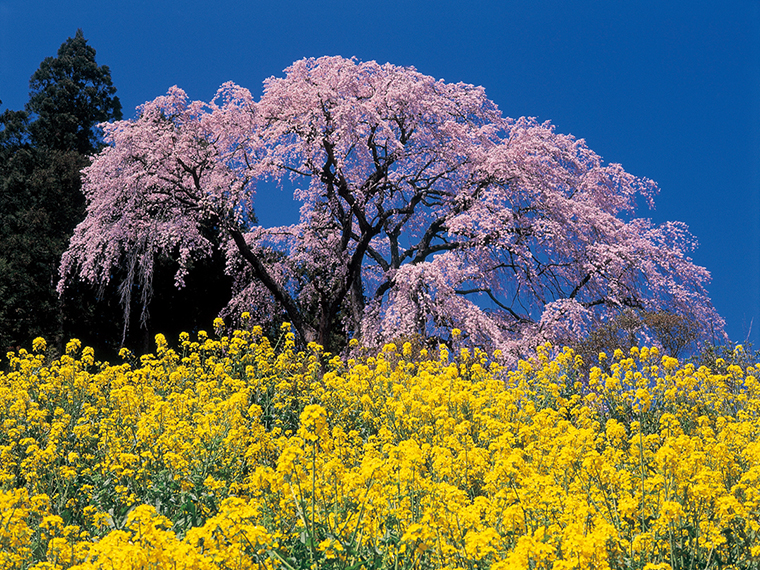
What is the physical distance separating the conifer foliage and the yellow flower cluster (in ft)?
23.7

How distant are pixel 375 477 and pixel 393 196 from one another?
51.7ft

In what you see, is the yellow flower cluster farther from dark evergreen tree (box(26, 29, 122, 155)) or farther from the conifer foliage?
dark evergreen tree (box(26, 29, 122, 155))

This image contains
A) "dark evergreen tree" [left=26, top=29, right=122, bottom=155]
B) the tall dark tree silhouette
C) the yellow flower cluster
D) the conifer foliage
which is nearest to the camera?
the yellow flower cluster

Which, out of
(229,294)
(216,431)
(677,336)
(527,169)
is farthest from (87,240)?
(677,336)

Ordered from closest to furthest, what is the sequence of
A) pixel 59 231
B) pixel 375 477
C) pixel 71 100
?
pixel 375 477, pixel 59 231, pixel 71 100

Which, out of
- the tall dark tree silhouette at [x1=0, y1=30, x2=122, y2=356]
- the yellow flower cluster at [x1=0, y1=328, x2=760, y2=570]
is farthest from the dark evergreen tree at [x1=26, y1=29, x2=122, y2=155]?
the yellow flower cluster at [x1=0, y1=328, x2=760, y2=570]

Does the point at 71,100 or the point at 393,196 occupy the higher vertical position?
the point at 71,100

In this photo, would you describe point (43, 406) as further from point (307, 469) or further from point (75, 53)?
point (75, 53)

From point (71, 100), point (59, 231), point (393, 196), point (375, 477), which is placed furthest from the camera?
point (71, 100)

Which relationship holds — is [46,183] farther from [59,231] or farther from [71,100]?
[71,100]

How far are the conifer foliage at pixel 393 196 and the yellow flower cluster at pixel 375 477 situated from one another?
7.24m

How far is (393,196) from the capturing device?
19.4 metres

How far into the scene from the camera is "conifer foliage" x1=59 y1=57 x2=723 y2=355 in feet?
53.8

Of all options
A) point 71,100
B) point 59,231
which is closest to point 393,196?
point 59,231
